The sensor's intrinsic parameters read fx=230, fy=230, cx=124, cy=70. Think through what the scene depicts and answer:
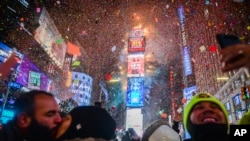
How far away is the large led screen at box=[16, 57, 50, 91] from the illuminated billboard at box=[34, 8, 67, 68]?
4062 millimetres

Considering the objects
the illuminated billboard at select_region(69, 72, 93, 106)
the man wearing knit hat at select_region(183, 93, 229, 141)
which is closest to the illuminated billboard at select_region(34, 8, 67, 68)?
the illuminated billboard at select_region(69, 72, 93, 106)

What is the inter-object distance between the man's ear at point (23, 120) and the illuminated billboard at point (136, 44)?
45.3m

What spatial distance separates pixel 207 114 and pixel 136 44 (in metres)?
46.8

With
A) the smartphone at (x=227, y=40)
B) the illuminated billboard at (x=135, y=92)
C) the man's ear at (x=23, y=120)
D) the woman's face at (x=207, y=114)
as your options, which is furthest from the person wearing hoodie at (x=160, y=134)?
the illuminated billboard at (x=135, y=92)

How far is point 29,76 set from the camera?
31.9 metres

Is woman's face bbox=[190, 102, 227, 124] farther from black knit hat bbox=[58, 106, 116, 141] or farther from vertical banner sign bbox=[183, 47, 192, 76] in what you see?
vertical banner sign bbox=[183, 47, 192, 76]

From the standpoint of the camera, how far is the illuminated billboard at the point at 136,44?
48.1m

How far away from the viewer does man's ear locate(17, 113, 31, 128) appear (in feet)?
9.70

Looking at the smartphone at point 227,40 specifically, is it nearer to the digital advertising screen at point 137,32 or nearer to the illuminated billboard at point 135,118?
the illuminated billboard at point 135,118

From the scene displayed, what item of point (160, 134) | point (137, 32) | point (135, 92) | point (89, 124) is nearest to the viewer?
point (89, 124)

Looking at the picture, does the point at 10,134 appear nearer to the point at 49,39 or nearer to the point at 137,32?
the point at 49,39

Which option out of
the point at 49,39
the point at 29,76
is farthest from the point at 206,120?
the point at 49,39

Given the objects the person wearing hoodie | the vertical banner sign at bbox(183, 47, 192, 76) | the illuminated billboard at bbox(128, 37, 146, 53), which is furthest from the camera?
the vertical banner sign at bbox(183, 47, 192, 76)

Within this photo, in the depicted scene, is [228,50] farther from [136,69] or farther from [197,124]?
[136,69]
